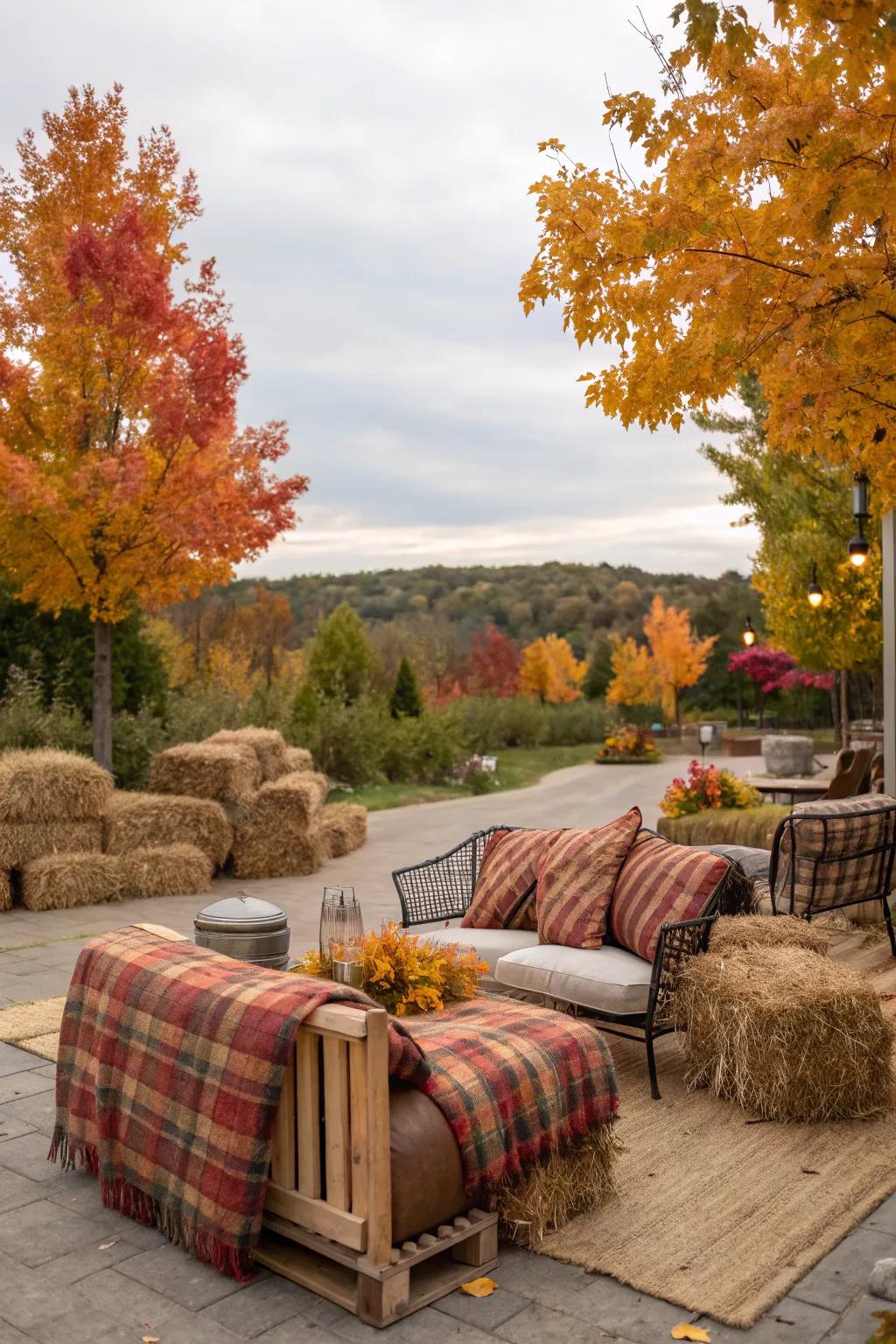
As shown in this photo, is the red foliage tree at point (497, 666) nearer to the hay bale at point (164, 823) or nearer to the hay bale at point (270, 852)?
the hay bale at point (270, 852)

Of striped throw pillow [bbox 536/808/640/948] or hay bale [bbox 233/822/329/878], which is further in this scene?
hay bale [bbox 233/822/329/878]

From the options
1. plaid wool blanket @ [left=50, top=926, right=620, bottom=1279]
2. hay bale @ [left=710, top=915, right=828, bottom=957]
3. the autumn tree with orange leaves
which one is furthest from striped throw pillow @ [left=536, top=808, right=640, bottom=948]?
the autumn tree with orange leaves

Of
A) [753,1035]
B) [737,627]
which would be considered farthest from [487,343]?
[737,627]

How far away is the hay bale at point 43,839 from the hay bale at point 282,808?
1511 mm

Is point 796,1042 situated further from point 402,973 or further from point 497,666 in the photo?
point 497,666

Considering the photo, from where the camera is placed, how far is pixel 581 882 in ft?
16.8

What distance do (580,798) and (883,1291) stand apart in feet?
48.9

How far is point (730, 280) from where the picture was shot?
13.2ft

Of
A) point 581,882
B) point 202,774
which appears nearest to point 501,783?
point 202,774

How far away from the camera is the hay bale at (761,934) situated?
4.93m

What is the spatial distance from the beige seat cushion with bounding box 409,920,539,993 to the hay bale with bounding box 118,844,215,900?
177 inches

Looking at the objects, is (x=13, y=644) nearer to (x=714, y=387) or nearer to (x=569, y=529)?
(x=714, y=387)

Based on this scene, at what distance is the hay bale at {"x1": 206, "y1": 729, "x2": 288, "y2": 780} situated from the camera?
1126 cm

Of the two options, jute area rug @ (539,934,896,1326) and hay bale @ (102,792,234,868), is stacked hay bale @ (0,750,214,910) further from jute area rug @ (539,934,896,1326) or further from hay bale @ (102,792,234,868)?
jute area rug @ (539,934,896,1326)
